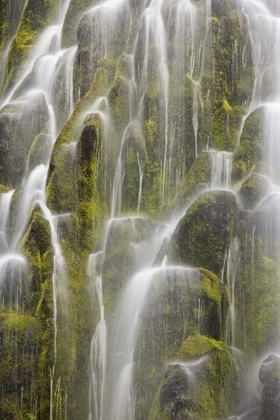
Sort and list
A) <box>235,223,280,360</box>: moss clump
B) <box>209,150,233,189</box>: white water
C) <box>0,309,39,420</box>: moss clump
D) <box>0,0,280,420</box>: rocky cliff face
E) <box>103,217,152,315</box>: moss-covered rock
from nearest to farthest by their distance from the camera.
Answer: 1. <box>0,0,280,420</box>: rocky cliff face
2. <box>0,309,39,420</box>: moss clump
3. <box>235,223,280,360</box>: moss clump
4. <box>103,217,152,315</box>: moss-covered rock
5. <box>209,150,233,189</box>: white water

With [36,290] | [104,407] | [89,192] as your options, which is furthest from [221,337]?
[89,192]

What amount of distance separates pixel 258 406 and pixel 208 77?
13768mm

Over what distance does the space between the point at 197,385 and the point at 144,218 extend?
310 inches

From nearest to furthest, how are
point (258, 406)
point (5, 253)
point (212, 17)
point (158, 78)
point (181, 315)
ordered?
point (258, 406) → point (181, 315) → point (5, 253) → point (158, 78) → point (212, 17)

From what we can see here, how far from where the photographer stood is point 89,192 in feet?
80.5

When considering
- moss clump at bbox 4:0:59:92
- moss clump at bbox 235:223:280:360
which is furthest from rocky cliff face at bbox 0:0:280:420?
moss clump at bbox 4:0:59:92

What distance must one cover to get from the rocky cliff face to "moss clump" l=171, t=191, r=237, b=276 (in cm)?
4

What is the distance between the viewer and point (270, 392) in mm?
16859

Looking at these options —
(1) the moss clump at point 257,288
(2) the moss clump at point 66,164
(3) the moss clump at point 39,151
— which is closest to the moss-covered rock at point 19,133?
(3) the moss clump at point 39,151

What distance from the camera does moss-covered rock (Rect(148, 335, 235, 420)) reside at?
56.1 ft

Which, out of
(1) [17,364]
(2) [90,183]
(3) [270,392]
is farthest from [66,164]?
(3) [270,392]

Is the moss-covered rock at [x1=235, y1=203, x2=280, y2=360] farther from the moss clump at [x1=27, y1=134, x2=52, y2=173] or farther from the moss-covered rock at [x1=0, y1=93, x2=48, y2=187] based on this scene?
the moss-covered rock at [x1=0, y1=93, x2=48, y2=187]

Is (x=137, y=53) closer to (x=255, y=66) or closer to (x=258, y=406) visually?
(x=255, y=66)

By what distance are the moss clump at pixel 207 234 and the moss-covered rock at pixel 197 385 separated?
2.95 m
